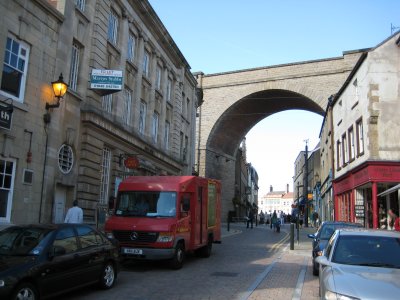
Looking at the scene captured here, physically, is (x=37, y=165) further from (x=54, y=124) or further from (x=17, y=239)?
(x=17, y=239)

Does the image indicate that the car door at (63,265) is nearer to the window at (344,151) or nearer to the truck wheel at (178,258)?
the truck wheel at (178,258)

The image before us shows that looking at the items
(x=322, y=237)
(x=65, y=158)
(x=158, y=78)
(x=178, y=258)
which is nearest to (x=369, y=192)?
(x=322, y=237)

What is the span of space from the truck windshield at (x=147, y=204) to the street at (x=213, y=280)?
156 cm

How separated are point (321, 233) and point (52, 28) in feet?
37.5

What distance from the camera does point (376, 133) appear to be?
67.0 feet

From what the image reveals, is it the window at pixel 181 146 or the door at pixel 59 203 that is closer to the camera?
the door at pixel 59 203

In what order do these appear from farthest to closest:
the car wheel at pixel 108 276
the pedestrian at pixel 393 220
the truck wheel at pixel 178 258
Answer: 1. the pedestrian at pixel 393 220
2. the truck wheel at pixel 178 258
3. the car wheel at pixel 108 276

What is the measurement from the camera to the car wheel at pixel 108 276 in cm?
906

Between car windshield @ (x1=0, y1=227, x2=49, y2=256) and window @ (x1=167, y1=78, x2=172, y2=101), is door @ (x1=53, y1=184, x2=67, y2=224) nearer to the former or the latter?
car windshield @ (x1=0, y1=227, x2=49, y2=256)

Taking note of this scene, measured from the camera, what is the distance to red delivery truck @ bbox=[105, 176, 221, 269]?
38.7ft

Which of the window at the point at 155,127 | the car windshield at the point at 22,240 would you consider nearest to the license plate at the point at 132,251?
the car windshield at the point at 22,240

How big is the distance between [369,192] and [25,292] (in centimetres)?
2088

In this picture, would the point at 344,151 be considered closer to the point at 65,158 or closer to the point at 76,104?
the point at 76,104

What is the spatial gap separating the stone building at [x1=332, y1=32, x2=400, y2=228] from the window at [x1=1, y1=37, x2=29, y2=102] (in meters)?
14.8
